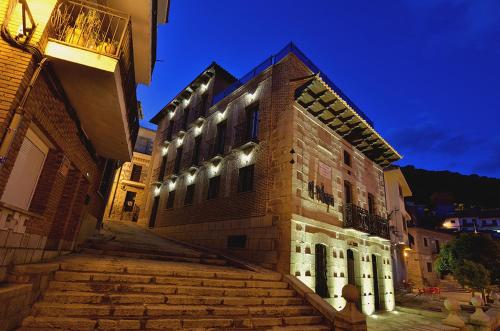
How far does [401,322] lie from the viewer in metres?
11.4

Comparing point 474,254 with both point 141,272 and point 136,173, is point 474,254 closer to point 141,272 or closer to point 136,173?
point 141,272

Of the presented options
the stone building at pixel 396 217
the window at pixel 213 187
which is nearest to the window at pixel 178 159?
the window at pixel 213 187

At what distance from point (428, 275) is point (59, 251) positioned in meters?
38.3

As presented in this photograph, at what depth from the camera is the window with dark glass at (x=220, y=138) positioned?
1527 centimetres

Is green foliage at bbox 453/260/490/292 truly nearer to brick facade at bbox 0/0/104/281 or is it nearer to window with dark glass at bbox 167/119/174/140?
brick facade at bbox 0/0/104/281

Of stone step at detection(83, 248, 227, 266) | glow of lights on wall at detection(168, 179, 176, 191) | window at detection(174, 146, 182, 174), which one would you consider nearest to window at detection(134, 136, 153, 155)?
window at detection(174, 146, 182, 174)

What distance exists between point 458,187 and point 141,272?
295 feet

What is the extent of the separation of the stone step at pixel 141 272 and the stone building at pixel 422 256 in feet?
98.1

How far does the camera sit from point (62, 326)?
170 inches

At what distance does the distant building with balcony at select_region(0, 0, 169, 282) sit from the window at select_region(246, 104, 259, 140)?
666cm

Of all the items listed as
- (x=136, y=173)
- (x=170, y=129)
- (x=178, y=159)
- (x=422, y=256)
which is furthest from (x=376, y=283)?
(x=422, y=256)

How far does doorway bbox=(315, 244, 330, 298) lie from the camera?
427 inches

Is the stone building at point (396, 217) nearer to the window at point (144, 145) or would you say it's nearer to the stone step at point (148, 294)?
the stone step at point (148, 294)

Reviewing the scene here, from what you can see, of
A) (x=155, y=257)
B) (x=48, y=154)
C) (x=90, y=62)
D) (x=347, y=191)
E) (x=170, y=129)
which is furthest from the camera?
(x=170, y=129)
